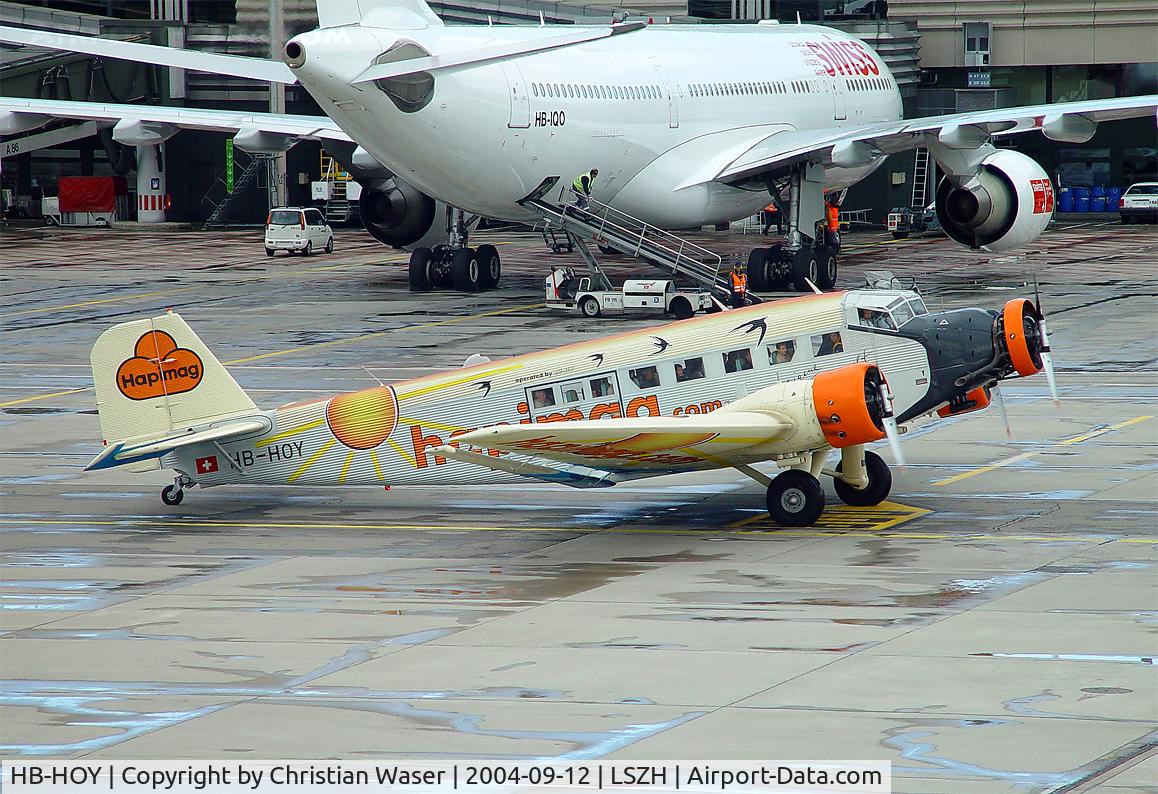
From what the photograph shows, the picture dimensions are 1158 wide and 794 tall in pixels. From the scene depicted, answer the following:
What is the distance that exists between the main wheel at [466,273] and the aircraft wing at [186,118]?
5.61 metres

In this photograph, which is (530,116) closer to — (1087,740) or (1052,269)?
(1052,269)

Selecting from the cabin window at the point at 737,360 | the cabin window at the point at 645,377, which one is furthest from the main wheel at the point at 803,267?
the cabin window at the point at 645,377

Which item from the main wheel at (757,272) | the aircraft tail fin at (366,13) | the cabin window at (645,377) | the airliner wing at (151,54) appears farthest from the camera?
the main wheel at (757,272)

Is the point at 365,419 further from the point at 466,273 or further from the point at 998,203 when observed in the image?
the point at 998,203

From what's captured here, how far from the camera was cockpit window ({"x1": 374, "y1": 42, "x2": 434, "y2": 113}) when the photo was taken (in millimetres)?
44438

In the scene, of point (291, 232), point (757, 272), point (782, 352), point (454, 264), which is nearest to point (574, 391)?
point (782, 352)

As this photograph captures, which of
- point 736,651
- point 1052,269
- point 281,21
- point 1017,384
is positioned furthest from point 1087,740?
point 281,21

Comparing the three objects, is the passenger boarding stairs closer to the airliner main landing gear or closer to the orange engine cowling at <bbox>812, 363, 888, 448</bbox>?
the airliner main landing gear

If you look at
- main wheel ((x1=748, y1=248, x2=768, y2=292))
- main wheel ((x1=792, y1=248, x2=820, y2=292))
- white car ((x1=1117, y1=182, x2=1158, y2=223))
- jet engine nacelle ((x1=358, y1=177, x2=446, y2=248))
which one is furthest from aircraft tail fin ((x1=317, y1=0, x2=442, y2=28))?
white car ((x1=1117, y1=182, x2=1158, y2=223))

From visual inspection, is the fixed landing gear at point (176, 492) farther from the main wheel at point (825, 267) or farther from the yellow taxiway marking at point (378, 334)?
the main wheel at point (825, 267)

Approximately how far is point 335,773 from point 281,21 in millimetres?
74571

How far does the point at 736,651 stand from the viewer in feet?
59.5

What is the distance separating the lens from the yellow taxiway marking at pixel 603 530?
79.2 ft

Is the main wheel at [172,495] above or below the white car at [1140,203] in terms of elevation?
below
